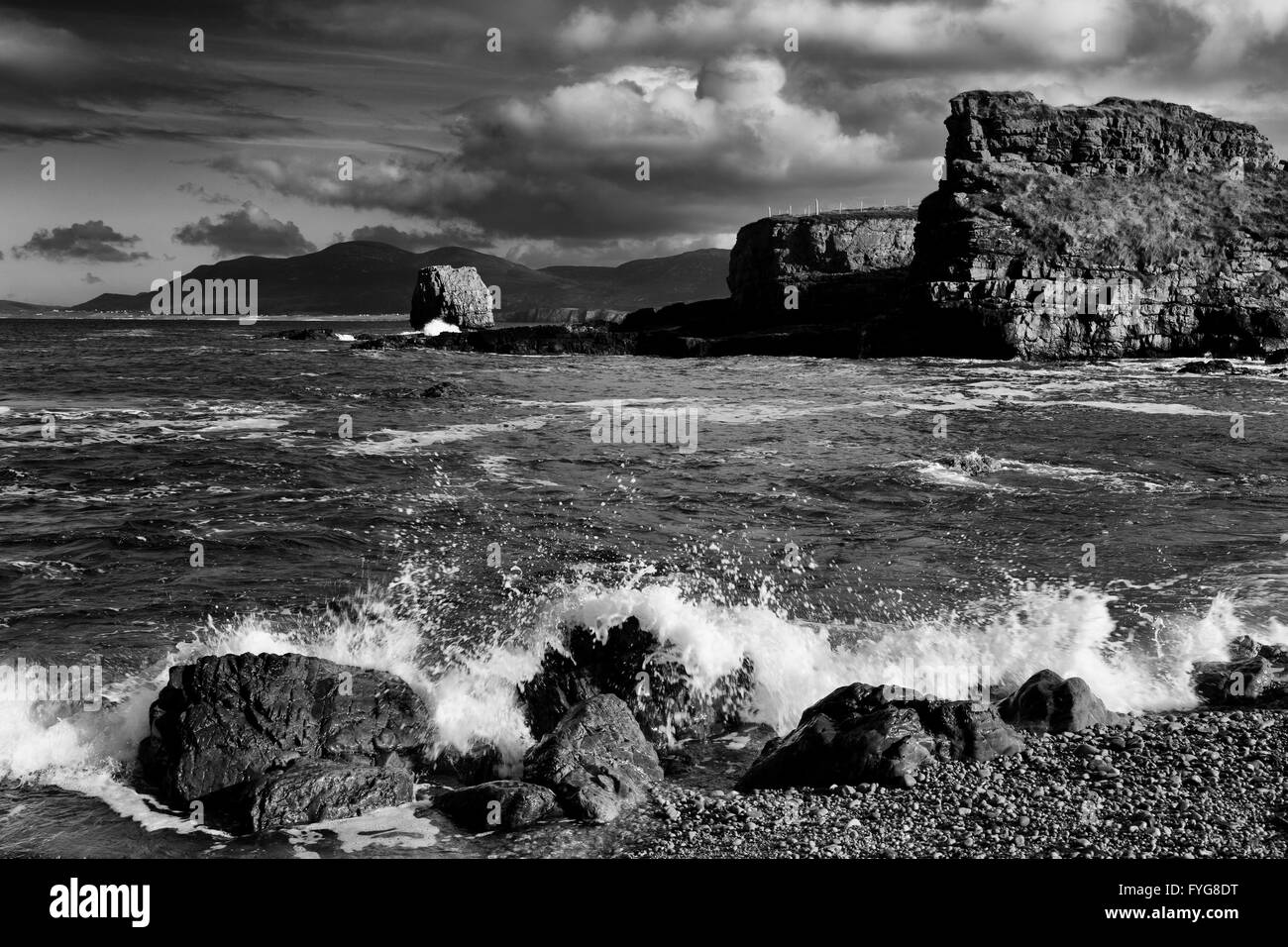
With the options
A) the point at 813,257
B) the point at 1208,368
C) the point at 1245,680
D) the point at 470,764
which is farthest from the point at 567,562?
the point at 813,257

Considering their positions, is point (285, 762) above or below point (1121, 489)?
below

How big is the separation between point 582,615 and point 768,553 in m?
5.68

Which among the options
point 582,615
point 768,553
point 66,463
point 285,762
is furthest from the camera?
point 66,463

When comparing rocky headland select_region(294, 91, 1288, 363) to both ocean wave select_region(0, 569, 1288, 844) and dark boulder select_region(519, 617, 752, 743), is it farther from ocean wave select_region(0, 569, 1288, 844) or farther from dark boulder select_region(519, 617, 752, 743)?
dark boulder select_region(519, 617, 752, 743)

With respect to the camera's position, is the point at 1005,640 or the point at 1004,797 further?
the point at 1005,640

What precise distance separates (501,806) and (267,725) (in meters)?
3.12

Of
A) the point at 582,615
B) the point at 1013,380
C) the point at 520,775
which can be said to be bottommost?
the point at 520,775

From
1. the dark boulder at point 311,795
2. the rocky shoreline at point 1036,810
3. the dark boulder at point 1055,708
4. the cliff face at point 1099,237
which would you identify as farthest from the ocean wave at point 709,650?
the cliff face at point 1099,237

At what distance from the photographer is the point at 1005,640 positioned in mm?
14203

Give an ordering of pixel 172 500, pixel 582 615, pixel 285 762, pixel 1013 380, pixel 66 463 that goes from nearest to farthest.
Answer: pixel 285 762, pixel 582 615, pixel 172 500, pixel 66 463, pixel 1013 380

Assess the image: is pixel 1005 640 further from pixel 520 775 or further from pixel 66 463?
pixel 66 463

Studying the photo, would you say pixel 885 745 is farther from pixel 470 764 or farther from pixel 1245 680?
pixel 1245 680

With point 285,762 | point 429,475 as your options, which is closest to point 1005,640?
point 285,762

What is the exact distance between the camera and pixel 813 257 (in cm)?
14088
